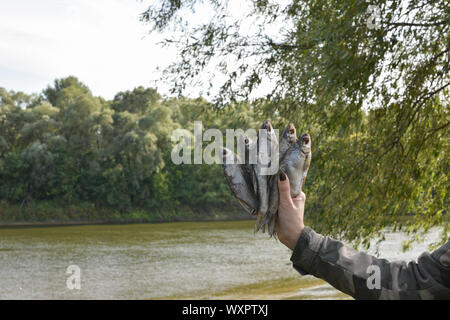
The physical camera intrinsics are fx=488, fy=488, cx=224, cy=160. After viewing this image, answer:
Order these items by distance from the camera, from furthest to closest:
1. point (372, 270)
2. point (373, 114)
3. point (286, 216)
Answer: point (373, 114), point (286, 216), point (372, 270)

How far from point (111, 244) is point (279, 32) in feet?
74.2

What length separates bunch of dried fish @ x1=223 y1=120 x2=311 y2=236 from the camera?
1.61 m

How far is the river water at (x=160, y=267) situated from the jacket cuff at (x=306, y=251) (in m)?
11.3

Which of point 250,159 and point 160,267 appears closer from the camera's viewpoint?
point 250,159

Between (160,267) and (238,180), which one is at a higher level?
(238,180)

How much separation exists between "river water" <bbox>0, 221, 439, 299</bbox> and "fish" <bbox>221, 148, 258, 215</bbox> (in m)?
11.2

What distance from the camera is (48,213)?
4353cm

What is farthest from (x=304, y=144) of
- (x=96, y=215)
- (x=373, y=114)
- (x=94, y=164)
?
(x=94, y=164)

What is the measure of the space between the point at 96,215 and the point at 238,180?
4594 cm

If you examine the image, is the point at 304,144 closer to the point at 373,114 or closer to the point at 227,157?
the point at 227,157

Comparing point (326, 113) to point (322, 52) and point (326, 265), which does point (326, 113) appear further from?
point (326, 265)

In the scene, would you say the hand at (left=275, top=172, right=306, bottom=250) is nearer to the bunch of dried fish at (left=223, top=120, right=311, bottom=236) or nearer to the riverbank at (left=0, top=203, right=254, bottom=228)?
the bunch of dried fish at (left=223, top=120, right=311, bottom=236)

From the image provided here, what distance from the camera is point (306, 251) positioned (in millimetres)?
1437

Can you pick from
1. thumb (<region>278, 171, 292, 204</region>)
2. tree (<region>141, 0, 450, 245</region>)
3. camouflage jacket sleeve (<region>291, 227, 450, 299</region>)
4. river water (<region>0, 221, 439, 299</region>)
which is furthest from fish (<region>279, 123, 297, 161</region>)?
river water (<region>0, 221, 439, 299</region>)
